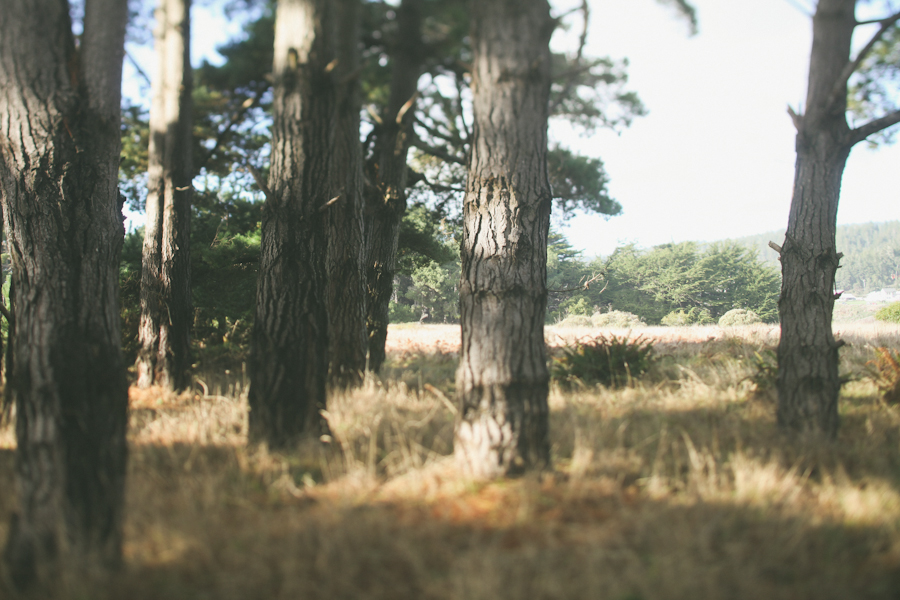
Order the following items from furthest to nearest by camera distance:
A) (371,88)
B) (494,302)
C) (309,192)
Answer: (371,88), (309,192), (494,302)

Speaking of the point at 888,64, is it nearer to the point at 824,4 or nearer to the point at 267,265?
the point at 824,4

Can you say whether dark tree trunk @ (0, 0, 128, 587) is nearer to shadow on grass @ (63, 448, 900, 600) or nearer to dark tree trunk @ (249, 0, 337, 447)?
shadow on grass @ (63, 448, 900, 600)

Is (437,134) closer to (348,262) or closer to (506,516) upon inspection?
(348,262)

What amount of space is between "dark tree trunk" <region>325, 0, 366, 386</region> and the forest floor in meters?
1.99

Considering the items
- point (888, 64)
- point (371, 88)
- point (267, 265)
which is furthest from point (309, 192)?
point (888, 64)

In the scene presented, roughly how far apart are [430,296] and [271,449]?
116ft

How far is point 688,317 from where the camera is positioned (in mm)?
36688

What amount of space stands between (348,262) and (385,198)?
1.86 m

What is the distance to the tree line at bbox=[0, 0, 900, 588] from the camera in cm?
286

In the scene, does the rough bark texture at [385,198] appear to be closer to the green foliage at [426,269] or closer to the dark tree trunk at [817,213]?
the green foliage at [426,269]

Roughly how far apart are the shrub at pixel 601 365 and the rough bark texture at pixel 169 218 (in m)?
5.29

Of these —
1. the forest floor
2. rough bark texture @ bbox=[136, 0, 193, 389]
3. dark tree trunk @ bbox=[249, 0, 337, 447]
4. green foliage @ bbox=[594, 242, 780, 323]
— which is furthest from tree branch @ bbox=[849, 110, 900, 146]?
green foliage @ bbox=[594, 242, 780, 323]

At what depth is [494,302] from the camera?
12.1 feet

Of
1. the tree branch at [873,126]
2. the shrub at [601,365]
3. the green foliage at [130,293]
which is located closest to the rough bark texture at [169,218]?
the green foliage at [130,293]
